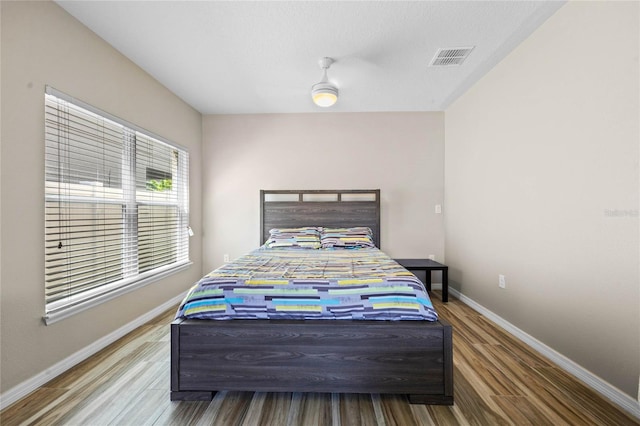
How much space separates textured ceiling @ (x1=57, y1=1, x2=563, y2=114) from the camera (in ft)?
6.03

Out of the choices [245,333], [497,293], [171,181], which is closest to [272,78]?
[171,181]

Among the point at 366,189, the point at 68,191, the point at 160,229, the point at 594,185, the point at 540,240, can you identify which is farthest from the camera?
the point at 366,189

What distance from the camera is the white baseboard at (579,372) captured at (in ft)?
4.82

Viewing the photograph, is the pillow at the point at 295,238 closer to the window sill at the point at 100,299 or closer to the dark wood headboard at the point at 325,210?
the dark wood headboard at the point at 325,210

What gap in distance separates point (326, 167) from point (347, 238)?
1107mm

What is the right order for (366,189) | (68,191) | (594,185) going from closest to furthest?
(594,185)
(68,191)
(366,189)

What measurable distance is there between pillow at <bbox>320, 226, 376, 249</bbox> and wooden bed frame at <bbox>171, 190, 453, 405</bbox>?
5.36 feet

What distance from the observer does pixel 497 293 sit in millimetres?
2602

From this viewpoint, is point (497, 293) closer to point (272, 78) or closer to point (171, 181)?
point (272, 78)

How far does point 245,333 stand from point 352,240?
1900 mm

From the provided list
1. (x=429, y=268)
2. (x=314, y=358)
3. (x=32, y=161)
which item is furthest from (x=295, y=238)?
(x=32, y=161)

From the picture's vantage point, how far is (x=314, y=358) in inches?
59.5

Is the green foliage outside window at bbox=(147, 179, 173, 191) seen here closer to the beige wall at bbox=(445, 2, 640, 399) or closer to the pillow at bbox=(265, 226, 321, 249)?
the pillow at bbox=(265, 226, 321, 249)

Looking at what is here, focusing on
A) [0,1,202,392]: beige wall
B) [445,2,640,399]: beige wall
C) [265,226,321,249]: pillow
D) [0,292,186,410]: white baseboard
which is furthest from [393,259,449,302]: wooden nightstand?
[0,1,202,392]: beige wall
